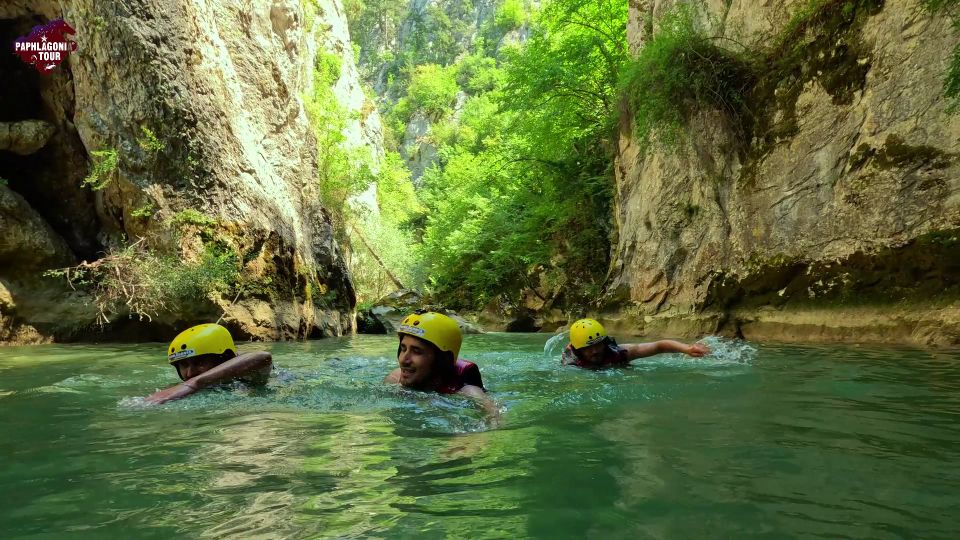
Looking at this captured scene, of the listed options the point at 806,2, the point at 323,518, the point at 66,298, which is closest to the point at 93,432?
the point at 323,518

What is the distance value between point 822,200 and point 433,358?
25.2ft

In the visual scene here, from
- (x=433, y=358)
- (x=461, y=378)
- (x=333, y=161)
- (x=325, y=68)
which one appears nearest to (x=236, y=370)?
(x=433, y=358)

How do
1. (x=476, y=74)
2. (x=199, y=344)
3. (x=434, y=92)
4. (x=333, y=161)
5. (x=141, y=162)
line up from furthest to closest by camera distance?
(x=476, y=74) < (x=434, y=92) < (x=333, y=161) < (x=141, y=162) < (x=199, y=344)

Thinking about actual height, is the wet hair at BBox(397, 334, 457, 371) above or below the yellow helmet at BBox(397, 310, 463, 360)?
below

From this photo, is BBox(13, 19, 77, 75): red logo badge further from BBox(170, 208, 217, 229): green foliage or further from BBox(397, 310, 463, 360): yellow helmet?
BBox(397, 310, 463, 360): yellow helmet

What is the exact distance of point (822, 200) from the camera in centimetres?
938

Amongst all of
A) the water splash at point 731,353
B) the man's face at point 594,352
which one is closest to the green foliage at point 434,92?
the water splash at point 731,353

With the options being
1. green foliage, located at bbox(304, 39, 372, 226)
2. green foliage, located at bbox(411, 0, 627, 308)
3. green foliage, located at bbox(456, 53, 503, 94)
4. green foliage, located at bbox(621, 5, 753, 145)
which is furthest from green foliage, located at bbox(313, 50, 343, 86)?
green foliage, located at bbox(456, 53, 503, 94)

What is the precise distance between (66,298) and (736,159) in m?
13.9

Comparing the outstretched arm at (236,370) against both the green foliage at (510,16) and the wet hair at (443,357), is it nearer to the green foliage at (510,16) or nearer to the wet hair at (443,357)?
the wet hair at (443,357)

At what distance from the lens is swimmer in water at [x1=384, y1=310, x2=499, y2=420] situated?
462 cm

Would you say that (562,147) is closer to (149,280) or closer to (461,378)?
(149,280)

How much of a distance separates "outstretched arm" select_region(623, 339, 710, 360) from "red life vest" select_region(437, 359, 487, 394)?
283 cm

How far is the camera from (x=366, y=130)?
4409 centimetres
